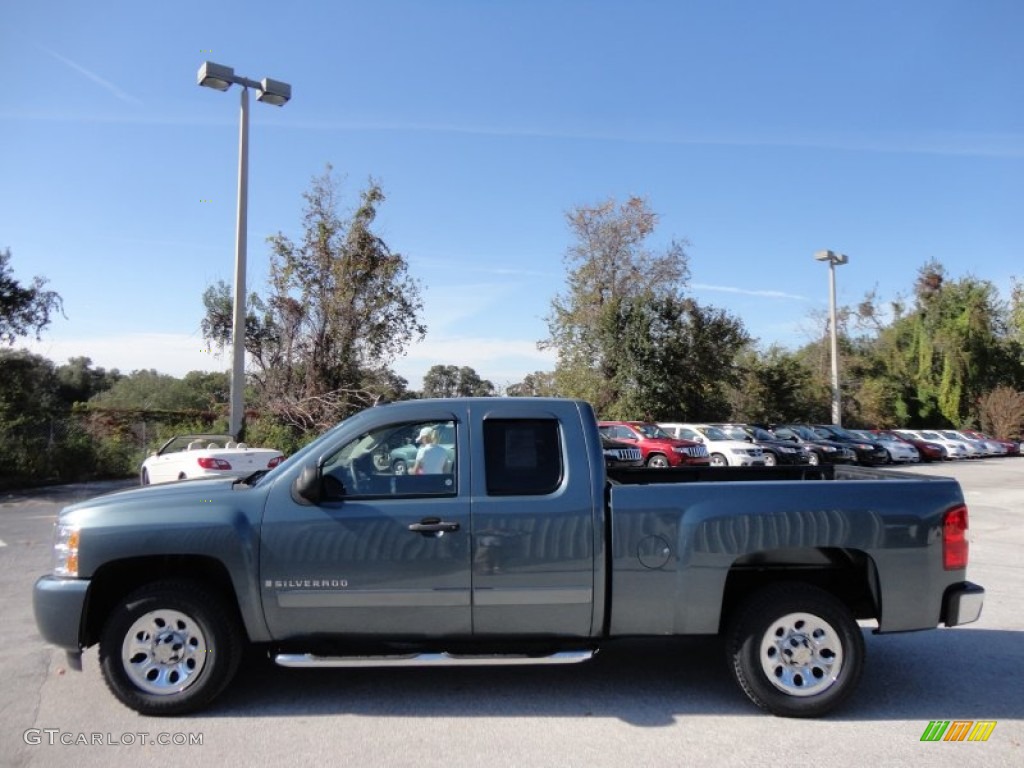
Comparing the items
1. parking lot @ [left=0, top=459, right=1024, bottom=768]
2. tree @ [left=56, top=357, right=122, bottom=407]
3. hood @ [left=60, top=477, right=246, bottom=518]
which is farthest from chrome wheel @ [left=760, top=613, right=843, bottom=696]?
tree @ [left=56, top=357, right=122, bottom=407]

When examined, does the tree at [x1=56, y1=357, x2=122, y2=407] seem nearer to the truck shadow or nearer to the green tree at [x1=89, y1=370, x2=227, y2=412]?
the green tree at [x1=89, y1=370, x2=227, y2=412]

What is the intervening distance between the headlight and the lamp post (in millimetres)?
12421

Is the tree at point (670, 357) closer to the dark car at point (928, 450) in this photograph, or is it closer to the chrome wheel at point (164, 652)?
the dark car at point (928, 450)

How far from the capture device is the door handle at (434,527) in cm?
435

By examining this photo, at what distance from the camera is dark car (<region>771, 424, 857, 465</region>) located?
26.3 meters

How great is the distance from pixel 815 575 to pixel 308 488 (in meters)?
3.11

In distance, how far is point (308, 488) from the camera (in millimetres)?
4355

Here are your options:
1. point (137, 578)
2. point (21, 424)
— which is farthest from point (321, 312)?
point (137, 578)

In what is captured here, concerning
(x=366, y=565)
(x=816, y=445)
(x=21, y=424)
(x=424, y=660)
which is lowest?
(x=424, y=660)

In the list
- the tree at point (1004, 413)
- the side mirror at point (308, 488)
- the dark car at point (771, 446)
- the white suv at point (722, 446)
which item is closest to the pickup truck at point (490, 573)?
Result: the side mirror at point (308, 488)

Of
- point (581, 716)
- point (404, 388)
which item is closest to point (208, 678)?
point (581, 716)

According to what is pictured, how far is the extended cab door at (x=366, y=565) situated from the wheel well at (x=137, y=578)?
1.17 ft

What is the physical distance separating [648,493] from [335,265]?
24096 mm

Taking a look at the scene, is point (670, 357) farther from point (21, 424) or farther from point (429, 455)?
point (429, 455)
